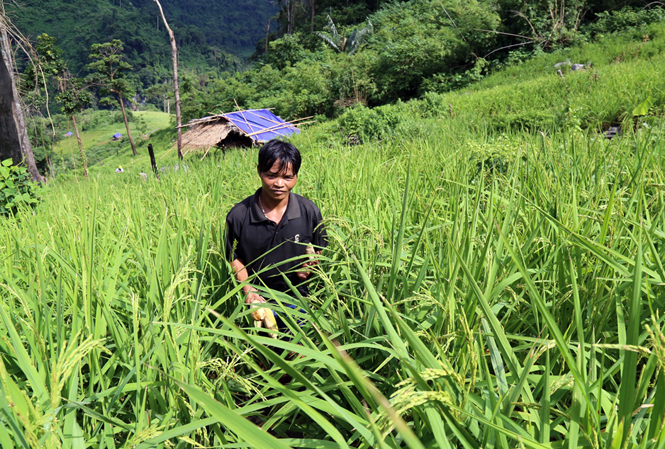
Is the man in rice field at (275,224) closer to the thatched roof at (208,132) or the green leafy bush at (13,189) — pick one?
the green leafy bush at (13,189)

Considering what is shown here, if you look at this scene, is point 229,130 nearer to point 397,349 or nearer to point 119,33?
point 397,349

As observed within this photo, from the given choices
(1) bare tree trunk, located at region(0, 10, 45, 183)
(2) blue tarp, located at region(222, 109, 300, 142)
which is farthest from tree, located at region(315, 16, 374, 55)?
(1) bare tree trunk, located at region(0, 10, 45, 183)

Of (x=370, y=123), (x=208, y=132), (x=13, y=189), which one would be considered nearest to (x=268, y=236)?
(x=13, y=189)

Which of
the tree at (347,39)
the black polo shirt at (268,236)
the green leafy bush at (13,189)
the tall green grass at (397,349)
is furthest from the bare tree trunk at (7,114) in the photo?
the tree at (347,39)

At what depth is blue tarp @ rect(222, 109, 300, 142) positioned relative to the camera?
13.4 meters

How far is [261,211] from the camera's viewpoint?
1.87m

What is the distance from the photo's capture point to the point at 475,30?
14008 millimetres

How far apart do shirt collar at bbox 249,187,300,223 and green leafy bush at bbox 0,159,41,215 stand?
288cm

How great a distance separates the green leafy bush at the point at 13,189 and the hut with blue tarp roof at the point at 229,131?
30.0ft

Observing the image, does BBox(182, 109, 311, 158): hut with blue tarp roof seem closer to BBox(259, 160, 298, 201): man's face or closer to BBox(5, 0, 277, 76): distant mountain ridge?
BBox(259, 160, 298, 201): man's face

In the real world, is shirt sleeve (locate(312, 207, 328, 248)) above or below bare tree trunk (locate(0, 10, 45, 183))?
below

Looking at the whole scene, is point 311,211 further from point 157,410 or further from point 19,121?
point 19,121

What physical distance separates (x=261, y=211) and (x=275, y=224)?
0.32 ft

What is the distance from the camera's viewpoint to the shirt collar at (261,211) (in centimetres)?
185
